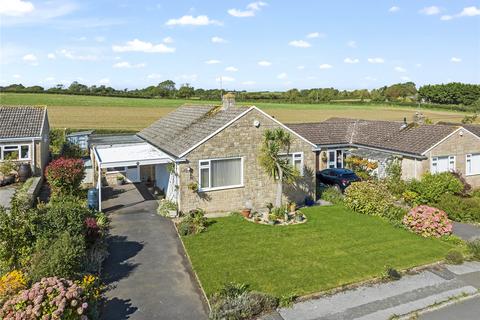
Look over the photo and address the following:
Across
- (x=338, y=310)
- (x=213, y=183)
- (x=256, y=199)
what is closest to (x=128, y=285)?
(x=338, y=310)

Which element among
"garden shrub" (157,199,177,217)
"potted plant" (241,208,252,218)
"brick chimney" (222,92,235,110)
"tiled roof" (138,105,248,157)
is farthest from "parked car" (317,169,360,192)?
"garden shrub" (157,199,177,217)

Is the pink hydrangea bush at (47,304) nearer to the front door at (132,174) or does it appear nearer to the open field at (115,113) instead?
the front door at (132,174)

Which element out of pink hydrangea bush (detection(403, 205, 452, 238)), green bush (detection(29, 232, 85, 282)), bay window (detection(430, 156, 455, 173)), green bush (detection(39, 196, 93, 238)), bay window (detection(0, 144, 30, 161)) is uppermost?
bay window (detection(0, 144, 30, 161))

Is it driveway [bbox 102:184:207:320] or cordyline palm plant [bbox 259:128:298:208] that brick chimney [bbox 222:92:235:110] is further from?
driveway [bbox 102:184:207:320]

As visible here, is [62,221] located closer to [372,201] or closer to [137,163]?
[137,163]

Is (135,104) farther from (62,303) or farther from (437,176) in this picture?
(62,303)

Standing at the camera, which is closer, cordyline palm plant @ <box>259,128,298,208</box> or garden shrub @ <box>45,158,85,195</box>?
cordyline palm plant @ <box>259,128,298,208</box>

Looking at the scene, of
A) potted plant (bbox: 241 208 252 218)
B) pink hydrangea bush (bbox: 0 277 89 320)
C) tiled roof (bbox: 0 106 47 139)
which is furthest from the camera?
tiled roof (bbox: 0 106 47 139)
